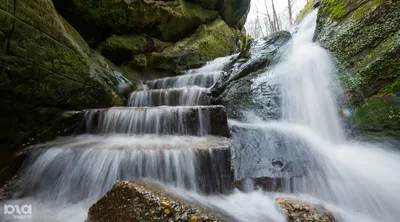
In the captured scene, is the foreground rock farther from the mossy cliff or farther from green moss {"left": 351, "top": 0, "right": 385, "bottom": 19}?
the mossy cliff

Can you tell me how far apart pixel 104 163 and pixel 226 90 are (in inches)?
129

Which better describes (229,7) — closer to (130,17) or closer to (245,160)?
(130,17)

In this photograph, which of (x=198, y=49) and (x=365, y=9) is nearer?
(x=365, y=9)

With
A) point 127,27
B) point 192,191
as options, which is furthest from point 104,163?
point 127,27

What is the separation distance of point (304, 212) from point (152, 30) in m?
9.17

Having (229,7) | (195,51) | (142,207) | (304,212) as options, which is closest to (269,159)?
(304,212)

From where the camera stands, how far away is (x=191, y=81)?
6.86 m

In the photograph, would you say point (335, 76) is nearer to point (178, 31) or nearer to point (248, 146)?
point (248, 146)

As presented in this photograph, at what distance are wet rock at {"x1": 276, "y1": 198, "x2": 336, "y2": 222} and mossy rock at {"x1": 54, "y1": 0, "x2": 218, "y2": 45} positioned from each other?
27.3 feet

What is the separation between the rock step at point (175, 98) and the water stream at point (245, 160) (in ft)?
4.61

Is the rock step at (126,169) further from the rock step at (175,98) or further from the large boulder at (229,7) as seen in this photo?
the large boulder at (229,7)

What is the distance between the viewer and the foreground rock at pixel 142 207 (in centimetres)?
156

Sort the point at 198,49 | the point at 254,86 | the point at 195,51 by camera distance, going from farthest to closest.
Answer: the point at 198,49, the point at 195,51, the point at 254,86

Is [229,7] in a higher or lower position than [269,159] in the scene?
higher
